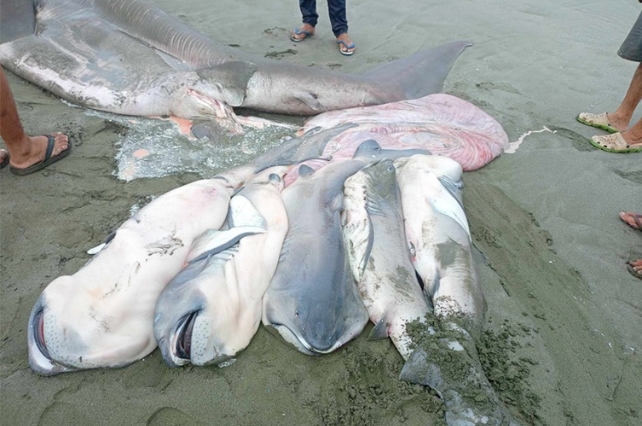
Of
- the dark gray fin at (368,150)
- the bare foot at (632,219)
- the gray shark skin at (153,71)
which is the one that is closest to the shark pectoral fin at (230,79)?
the gray shark skin at (153,71)

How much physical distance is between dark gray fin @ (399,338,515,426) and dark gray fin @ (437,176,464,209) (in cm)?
115

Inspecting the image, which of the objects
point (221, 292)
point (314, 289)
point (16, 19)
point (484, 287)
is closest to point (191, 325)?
point (221, 292)

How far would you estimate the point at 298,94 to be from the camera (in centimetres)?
429

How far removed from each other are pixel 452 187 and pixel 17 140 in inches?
111

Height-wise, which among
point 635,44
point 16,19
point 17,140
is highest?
point 635,44

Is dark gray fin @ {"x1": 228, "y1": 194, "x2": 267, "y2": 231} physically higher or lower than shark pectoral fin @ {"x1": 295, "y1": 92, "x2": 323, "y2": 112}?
higher

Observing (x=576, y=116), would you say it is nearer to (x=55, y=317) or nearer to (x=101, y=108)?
(x=101, y=108)

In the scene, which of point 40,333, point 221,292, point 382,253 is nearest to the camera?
point 40,333

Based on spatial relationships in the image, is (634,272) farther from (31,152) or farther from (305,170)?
(31,152)

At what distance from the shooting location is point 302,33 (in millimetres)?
5766

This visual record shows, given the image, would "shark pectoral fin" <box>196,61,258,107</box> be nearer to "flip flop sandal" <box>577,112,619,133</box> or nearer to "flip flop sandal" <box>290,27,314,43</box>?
"flip flop sandal" <box>290,27,314,43</box>

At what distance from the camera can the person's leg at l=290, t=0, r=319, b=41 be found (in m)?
5.73

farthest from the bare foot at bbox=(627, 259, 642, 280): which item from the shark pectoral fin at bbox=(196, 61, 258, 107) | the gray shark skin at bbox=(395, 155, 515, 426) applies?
the shark pectoral fin at bbox=(196, 61, 258, 107)

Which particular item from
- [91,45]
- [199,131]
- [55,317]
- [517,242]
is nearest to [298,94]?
[199,131]
